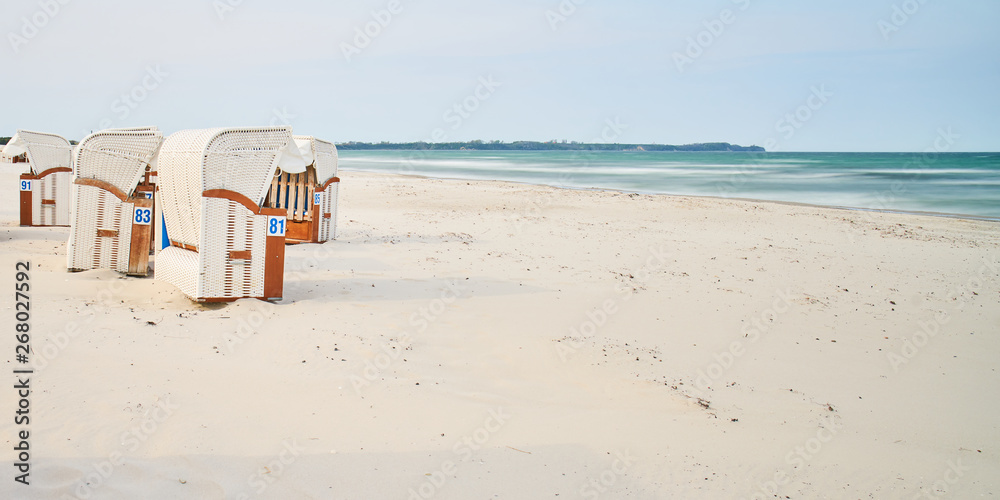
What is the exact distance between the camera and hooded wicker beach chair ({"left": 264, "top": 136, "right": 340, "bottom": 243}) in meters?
11.7

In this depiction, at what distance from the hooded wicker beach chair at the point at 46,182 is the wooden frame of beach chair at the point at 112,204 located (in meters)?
4.93

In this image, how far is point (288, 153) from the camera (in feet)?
32.1

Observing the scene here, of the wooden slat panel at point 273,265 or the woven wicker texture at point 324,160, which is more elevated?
the woven wicker texture at point 324,160

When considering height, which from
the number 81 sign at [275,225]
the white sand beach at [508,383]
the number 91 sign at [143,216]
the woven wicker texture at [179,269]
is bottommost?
the white sand beach at [508,383]

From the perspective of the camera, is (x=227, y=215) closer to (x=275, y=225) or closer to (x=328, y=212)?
(x=275, y=225)

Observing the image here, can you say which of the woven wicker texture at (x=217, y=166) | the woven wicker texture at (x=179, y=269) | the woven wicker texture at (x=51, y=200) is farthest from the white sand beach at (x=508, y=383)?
the woven wicker texture at (x=51, y=200)

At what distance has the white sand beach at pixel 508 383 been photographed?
3.97 metres

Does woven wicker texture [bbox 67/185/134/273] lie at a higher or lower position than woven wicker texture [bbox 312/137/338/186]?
lower

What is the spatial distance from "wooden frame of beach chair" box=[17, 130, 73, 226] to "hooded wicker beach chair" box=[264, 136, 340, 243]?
3.64 metres

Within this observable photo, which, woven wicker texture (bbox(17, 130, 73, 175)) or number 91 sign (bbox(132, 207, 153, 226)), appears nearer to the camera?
number 91 sign (bbox(132, 207, 153, 226))

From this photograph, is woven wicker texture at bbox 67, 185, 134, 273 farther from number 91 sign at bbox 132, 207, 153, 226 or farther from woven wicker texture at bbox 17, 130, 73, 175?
woven wicker texture at bbox 17, 130, 73, 175

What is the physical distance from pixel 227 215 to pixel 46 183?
7.63m

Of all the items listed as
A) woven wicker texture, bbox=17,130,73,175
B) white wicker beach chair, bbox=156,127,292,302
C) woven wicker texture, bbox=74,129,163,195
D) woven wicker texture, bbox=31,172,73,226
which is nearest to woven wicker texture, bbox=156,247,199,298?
white wicker beach chair, bbox=156,127,292,302

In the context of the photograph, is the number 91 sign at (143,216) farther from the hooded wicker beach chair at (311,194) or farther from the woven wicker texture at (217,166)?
the hooded wicker beach chair at (311,194)
